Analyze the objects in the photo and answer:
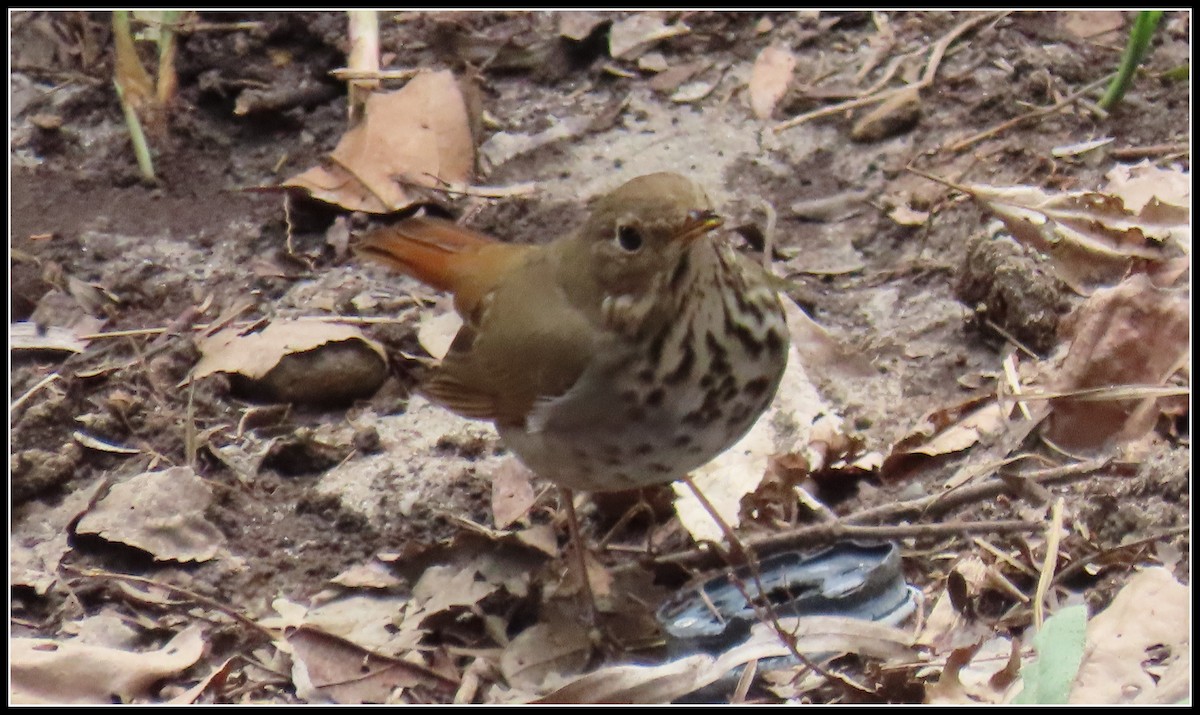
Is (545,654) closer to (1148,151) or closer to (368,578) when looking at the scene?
(368,578)

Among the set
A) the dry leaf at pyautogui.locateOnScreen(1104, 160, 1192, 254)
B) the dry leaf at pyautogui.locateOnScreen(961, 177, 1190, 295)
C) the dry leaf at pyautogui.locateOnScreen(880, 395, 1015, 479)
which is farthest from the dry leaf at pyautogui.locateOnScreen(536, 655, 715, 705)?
the dry leaf at pyautogui.locateOnScreen(1104, 160, 1192, 254)

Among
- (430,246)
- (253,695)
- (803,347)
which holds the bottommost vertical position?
(253,695)

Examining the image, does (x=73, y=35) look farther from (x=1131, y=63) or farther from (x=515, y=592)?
(x=1131, y=63)

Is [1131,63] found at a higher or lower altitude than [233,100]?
higher

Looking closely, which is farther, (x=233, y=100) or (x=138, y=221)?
(x=233, y=100)

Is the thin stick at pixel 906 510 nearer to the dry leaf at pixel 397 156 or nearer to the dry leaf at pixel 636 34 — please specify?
the dry leaf at pixel 397 156

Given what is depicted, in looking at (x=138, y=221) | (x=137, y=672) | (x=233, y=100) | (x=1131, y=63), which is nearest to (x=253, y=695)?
(x=137, y=672)
